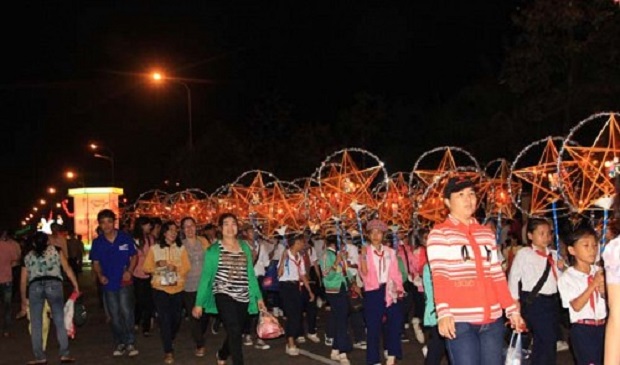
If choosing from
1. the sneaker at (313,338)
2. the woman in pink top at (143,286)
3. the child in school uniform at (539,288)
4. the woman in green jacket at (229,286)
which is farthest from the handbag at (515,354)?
the woman in pink top at (143,286)

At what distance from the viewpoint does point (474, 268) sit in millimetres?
5633

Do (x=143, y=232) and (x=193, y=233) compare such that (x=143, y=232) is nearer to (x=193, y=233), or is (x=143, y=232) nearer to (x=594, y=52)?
(x=193, y=233)

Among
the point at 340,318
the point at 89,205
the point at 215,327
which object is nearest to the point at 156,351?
the point at 215,327

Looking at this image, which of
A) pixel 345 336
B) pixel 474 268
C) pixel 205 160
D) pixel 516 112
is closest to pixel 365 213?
pixel 345 336

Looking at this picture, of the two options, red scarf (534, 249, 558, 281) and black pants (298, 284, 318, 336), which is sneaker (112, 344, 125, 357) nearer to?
black pants (298, 284, 318, 336)

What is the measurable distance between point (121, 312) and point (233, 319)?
3.38 m

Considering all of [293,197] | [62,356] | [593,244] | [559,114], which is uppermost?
[559,114]

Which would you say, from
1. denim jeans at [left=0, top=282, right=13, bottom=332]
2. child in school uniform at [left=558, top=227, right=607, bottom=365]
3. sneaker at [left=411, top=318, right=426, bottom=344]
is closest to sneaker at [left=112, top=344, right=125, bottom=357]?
denim jeans at [left=0, top=282, right=13, bottom=332]

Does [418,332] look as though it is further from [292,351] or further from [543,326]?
[543,326]

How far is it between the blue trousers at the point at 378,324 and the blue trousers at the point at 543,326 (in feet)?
6.54

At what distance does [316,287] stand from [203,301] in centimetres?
716

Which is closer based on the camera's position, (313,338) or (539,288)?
(539,288)

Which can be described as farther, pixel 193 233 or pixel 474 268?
pixel 193 233

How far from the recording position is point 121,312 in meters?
11.7
